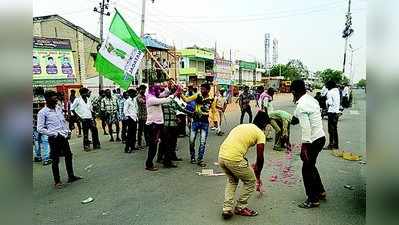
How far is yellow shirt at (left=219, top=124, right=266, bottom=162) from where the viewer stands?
5.00m

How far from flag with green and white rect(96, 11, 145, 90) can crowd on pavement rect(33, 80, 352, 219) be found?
2.71 feet

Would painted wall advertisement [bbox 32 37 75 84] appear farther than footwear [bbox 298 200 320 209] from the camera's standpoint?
Yes

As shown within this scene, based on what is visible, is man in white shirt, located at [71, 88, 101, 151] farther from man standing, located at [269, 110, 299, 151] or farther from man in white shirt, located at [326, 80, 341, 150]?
man in white shirt, located at [326, 80, 341, 150]

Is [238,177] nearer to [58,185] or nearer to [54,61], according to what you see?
[58,185]

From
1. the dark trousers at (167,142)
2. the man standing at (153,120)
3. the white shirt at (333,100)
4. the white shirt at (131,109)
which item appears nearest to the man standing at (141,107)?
the white shirt at (131,109)

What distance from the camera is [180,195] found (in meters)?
6.11

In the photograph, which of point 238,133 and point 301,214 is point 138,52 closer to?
point 238,133

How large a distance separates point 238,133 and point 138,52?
4.48m

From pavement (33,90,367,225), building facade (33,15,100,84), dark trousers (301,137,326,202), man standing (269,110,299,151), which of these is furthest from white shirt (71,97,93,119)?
building facade (33,15,100,84)

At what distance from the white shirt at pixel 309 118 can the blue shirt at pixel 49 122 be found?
4.13 m

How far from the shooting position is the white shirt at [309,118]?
5.33 meters

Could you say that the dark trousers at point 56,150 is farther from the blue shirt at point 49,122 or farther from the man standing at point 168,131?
the man standing at point 168,131

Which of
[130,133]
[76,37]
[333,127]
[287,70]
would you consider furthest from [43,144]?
[287,70]

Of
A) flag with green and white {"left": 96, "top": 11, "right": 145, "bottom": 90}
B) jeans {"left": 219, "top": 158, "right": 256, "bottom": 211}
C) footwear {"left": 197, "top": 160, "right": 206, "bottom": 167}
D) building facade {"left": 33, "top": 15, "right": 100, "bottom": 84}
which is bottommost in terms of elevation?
footwear {"left": 197, "top": 160, "right": 206, "bottom": 167}
